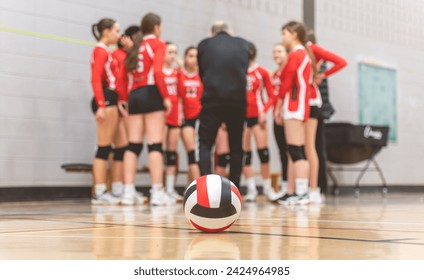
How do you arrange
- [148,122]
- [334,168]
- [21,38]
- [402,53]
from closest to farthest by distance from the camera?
1. [148,122]
2. [21,38]
3. [334,168]
4. [402,53]

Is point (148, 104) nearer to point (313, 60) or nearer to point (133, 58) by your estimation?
point (133, 58)

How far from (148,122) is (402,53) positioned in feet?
26.7

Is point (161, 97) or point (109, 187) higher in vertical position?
point (161, 97)

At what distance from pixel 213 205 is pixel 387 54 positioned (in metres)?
10.2

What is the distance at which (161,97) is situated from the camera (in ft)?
18.3

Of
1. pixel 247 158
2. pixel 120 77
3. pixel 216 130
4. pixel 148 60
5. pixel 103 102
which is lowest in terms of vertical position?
pixel 247 158

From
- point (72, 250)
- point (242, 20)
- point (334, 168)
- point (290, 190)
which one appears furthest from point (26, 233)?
point (334, 168)

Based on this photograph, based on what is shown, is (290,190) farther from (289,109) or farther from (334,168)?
(334,168)

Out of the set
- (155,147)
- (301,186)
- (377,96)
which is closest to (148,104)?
(155,147)

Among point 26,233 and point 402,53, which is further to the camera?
point 402,53

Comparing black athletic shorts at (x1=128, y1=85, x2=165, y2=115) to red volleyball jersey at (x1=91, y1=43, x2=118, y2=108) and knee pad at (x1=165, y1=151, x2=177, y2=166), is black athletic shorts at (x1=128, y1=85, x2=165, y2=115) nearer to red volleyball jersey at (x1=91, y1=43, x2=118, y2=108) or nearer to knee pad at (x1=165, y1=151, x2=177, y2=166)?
red volleyball jersey at (x1=91, y1=43, x2=118, y2=108)

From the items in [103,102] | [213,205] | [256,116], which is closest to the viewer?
[213,205]

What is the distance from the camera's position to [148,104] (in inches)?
219

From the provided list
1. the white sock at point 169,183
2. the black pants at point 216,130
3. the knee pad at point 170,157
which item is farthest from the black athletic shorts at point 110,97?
the black pants at point 216,130
